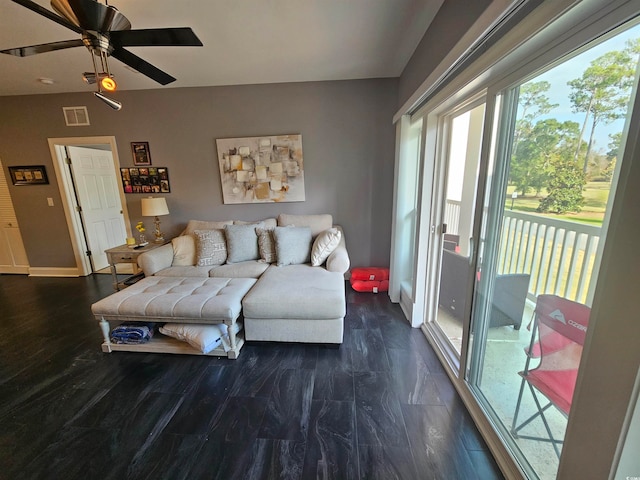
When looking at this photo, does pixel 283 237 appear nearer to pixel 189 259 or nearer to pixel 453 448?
pixel 189 259

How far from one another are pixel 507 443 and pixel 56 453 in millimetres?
2332

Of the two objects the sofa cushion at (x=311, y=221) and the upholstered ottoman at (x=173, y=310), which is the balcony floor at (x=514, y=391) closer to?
the upholstered ottoman at (x=173, y=310)

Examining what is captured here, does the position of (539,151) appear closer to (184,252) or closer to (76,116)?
(184,252)

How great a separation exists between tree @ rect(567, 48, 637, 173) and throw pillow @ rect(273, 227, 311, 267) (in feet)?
7.38

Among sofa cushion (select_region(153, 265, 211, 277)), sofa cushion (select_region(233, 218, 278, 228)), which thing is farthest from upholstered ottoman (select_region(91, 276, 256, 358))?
sofa cushion (select_region(233, 218, 278, 228))

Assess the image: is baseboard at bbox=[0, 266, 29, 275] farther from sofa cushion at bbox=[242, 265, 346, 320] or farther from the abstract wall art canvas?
sofa cushion at bbox=[242, 265, 346, 320]

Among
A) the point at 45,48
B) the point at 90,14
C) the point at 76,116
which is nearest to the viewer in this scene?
the point at 90,14

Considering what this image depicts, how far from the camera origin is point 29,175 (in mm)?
3561

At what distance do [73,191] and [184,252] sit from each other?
7.66 ft

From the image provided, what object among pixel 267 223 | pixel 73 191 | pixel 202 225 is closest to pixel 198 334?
pixel 267 223

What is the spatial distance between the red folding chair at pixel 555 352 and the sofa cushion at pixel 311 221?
2.25 meters

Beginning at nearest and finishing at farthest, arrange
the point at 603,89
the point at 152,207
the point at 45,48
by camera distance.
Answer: the point at 603,89 → the point at 45,48 → the point at 152,207

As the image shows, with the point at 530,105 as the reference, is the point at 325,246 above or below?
below

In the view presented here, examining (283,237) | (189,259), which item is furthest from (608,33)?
(189,259)
